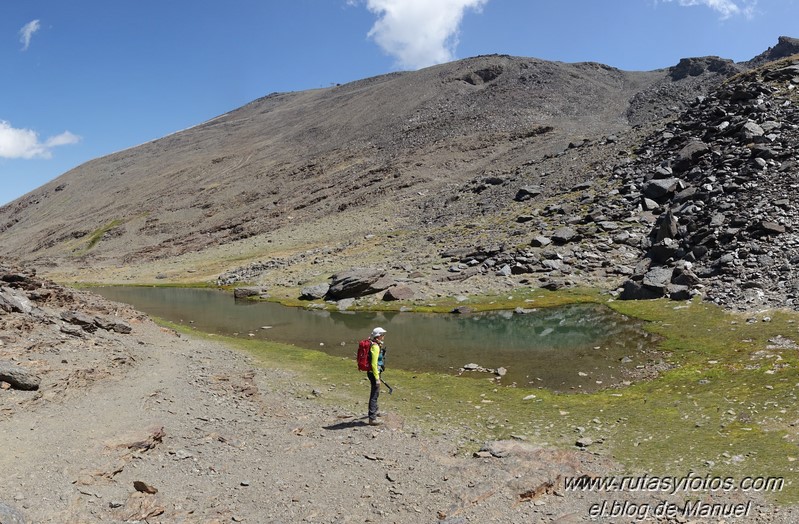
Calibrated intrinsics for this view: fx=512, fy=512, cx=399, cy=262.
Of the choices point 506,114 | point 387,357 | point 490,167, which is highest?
point 506,114

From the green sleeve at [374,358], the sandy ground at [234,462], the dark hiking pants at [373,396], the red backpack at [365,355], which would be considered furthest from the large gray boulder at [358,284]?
the green sleeve at [374,358]

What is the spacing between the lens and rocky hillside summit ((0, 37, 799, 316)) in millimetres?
44406

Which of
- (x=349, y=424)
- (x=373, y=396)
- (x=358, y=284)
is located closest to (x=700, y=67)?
(x=358, y=284)

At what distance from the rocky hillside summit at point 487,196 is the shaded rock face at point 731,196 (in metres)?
0.19

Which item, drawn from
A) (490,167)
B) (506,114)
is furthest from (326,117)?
(490,167)

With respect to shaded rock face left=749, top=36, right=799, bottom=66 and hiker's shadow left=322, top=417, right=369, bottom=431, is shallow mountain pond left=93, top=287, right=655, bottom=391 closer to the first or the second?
hiker's shadow left=322, top=417, right=369, bottom=431

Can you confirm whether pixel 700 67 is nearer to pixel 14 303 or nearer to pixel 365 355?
pixel 365 355

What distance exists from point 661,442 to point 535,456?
160 inches

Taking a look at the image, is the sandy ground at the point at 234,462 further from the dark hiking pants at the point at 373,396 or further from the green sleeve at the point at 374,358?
the green sleeve at the point at 374,358

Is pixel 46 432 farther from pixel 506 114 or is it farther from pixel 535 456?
pixel 506 114

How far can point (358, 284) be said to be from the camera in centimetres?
5159

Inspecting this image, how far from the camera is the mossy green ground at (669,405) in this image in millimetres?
13711

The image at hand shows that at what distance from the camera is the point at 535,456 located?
13977 millimetres

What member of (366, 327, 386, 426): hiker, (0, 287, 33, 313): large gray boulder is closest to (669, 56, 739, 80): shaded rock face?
(366, 327, 386, 426): hiker
